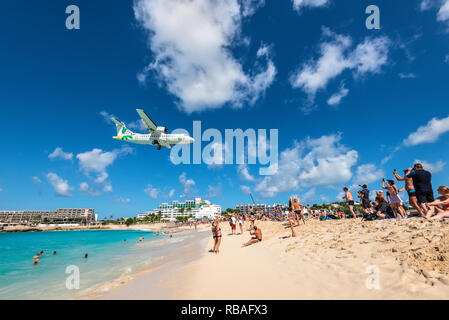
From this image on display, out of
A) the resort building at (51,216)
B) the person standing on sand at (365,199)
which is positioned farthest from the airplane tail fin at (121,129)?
the resort building at (51,216)

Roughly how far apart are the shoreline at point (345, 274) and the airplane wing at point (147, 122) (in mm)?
16392

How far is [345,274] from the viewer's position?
4301 mm

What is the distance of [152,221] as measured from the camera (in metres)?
140

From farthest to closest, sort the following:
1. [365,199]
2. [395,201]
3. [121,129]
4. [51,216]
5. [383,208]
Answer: [51,216]
[121,129]
[365,199]
[383,208]
[395,201]

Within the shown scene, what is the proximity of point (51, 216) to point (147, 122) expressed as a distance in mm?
209077

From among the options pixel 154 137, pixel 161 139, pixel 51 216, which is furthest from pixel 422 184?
pixel 51 216

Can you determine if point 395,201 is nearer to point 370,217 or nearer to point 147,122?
point 370,217

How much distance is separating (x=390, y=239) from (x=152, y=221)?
5970 inches

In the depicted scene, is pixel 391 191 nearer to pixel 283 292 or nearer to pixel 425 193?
pixel 425 193

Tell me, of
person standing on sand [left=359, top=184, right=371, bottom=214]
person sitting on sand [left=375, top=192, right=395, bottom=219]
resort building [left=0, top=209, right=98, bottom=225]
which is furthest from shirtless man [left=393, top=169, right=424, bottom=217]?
resort building [left=0, top=209, right=98, bottom=225]

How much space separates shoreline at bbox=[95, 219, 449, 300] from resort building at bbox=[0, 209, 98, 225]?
19039 cm

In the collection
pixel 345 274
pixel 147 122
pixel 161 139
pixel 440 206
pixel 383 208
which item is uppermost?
pixel 147 122

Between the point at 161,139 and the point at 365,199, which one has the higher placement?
the point at 161,139
